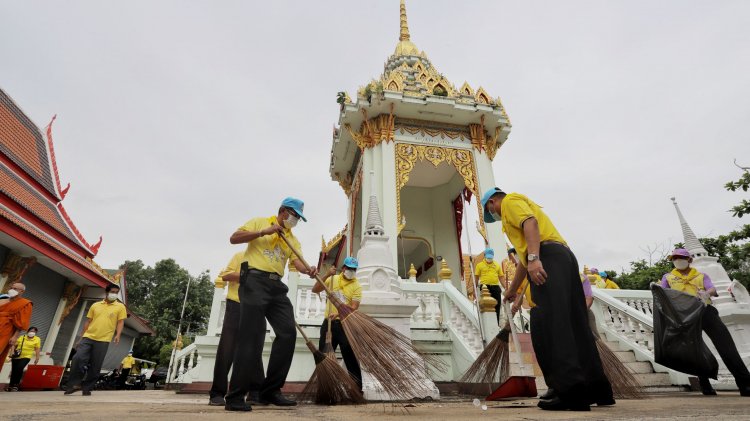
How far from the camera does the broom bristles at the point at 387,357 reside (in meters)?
2.87

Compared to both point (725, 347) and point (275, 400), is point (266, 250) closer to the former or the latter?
point (275, 400)

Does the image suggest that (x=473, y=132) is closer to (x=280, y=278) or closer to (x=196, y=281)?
(x=280, y=278)

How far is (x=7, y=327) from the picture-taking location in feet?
17.5

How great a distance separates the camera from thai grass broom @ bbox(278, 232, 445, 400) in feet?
9.41

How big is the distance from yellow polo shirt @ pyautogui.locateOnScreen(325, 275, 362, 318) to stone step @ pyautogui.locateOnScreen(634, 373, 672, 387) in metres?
3.82

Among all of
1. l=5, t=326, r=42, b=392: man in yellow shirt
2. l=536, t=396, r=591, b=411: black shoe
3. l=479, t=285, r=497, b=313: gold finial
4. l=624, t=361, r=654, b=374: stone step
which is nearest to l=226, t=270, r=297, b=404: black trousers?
l=536, t=396, r=591, b=411: black shoe

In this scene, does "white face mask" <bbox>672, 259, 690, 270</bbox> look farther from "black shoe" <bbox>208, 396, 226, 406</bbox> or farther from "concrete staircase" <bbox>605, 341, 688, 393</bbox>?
"black shoe" <bbox>208, 396, 226, 406</bbox>

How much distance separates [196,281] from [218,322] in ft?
87.0

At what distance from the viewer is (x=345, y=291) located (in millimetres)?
4531

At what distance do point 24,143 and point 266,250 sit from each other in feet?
41.3

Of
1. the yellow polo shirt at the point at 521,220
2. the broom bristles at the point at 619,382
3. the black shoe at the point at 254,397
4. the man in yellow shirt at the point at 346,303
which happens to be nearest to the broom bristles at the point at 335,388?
the black shoe at the point at 254,397

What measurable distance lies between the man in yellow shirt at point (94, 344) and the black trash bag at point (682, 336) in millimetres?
6242

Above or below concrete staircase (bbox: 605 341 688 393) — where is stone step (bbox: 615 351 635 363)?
above

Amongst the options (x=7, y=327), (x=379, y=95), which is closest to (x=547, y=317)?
(x=7, y=327)
